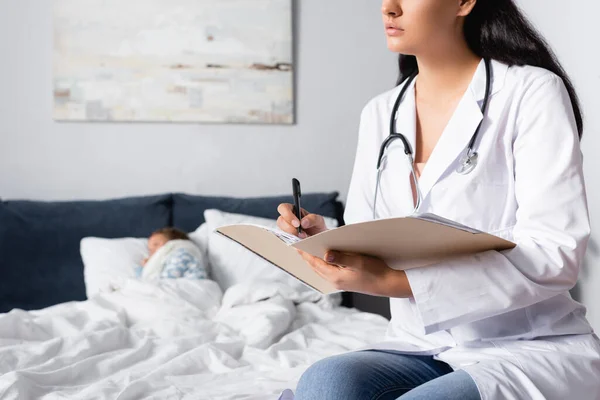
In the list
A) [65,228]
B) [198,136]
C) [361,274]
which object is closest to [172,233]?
[65,228]

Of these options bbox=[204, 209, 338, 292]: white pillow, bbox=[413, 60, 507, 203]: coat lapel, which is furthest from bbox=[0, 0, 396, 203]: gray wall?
bbox=[413, 60, 507, 203]: coat lapel

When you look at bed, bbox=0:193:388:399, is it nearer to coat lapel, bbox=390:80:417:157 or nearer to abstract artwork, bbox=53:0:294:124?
abstract artwork, bbox=53:0:294:124

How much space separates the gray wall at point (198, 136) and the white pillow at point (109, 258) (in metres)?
0.46

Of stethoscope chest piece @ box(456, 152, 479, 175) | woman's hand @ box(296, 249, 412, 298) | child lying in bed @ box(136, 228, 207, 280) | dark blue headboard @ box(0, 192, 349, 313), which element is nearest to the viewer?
woman's hand @ box(296, 249, 412, 298)

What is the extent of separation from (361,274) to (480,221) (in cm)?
30

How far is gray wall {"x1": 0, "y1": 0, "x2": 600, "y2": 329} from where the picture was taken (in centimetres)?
351

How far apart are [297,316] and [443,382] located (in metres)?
1.59

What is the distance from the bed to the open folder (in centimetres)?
50

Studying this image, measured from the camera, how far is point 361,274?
3.82ft

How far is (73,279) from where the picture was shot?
3162 mm

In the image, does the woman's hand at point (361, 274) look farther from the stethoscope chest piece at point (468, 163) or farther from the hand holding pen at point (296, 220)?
the stethoscope chest piece at point (468, 163)

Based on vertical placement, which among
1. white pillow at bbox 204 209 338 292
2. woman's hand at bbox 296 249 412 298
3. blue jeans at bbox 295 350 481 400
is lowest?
white pillow at bbox 204 209 338 292

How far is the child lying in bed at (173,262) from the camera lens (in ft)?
9.44

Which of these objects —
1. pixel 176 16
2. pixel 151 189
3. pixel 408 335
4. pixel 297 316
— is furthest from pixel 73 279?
pixel 408 335
